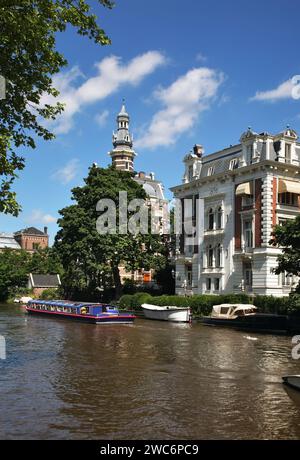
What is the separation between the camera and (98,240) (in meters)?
59.7

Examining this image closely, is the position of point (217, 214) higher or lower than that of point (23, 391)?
higher

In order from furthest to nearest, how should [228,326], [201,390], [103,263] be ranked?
1. [103,263]
2. [228,326]
3. [201,390]

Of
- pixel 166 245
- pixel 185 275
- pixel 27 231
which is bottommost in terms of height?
pixel 185 275

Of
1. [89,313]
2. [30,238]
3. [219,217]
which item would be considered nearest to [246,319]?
[89,313]

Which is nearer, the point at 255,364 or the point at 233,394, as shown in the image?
the point at 233,394

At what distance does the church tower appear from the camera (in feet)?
385

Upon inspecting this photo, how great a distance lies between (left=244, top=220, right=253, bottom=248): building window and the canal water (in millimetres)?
20461

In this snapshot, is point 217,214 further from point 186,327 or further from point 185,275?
point 186,327

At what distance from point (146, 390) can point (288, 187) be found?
3588 centimetres

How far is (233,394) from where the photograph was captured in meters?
17.9

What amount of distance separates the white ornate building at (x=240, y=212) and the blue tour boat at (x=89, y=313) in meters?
12.9

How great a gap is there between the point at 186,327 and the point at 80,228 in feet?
68.9
